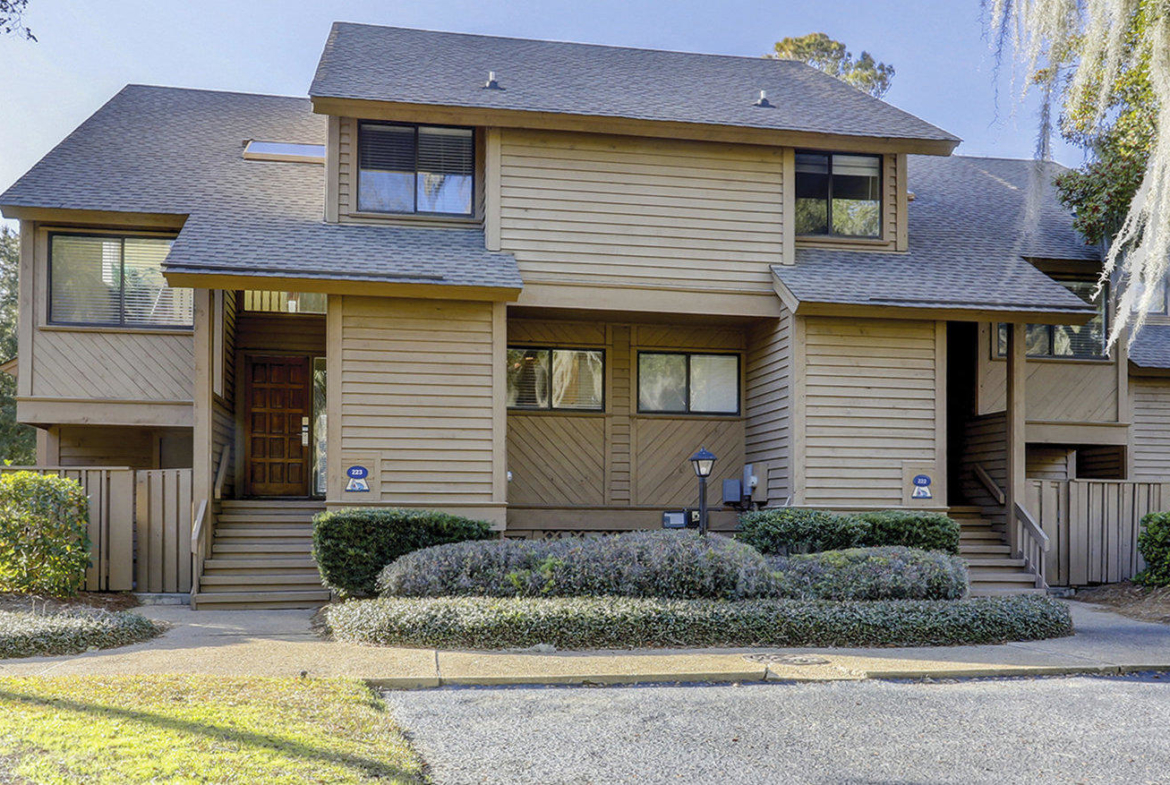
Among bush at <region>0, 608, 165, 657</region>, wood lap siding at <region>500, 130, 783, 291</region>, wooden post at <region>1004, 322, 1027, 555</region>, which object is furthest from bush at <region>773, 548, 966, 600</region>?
bush at <region>0, 608, 165, 657</region>

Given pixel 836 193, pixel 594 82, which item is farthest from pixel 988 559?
pixel 594 82

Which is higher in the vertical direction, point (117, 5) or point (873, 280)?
point (117, 5)

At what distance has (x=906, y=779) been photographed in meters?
4.74

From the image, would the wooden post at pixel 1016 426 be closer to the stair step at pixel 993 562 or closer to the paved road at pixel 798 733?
the stair step at pixel 993 562

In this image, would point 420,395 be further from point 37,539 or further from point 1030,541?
point 1030,541

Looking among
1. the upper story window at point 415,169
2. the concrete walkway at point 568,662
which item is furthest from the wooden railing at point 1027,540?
the upper story window at point 415,169

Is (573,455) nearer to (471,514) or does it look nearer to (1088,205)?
(471,514)

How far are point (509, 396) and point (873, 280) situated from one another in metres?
4.95

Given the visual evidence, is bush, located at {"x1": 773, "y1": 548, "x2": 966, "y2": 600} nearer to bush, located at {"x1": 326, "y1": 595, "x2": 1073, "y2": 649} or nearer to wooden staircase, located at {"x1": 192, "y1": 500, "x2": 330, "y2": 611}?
bush, located at {"x1": 326, "y1": 595, "x2": 1073, "y2": 649}

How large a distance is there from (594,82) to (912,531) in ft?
23.5

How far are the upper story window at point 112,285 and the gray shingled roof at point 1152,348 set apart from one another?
1371 centimetres

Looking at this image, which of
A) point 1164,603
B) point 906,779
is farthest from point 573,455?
point 906,779

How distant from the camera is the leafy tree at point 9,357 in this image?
71.2 ft

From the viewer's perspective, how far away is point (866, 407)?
40.9 feet
